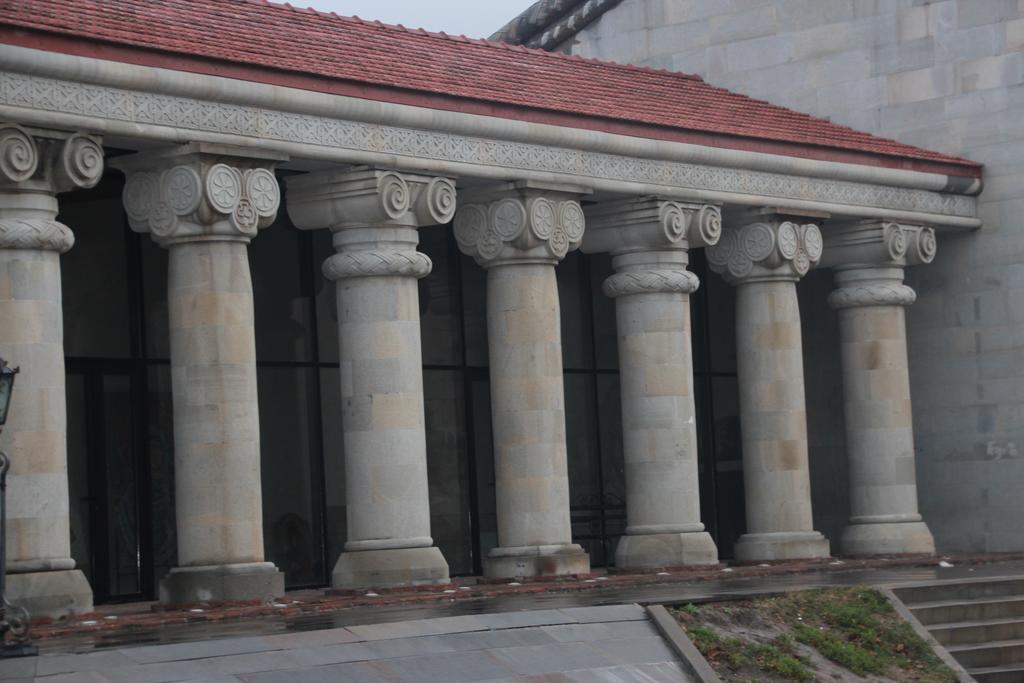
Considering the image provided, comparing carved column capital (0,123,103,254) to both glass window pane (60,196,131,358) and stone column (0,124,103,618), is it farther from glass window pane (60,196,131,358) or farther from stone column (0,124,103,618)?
glass window pane (60,196,131,358)

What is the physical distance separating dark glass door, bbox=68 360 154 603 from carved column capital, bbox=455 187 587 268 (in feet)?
16.5

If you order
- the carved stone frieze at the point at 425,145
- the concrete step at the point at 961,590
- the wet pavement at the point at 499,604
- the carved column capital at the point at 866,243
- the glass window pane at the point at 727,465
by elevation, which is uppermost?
the carved stone frieze at the point at 425,145

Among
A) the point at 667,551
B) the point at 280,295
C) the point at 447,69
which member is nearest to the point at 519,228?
the point at 447,69

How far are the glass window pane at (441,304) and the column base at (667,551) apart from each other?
4.52 m

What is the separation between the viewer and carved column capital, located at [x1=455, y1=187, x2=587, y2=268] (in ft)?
96.2

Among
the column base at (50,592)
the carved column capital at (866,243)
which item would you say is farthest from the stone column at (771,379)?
the column base at (50,592)

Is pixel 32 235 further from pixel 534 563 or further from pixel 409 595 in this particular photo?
pixel 534 563

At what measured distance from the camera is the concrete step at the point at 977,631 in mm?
24359

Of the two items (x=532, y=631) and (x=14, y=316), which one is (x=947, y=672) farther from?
(x=14, y=316)

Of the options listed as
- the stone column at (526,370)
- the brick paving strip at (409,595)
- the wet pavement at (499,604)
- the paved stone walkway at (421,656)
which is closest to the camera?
the paved stone walkway at (421,656)

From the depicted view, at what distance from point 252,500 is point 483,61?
29.7 ft

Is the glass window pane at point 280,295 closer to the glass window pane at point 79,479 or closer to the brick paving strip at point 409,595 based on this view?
the glass window pane at point 79,479

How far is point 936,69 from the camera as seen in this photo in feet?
125

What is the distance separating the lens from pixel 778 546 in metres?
33.3
